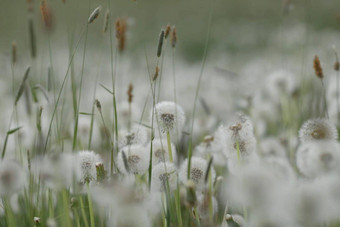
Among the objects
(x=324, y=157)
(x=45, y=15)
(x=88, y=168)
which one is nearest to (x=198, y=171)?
(x=88, y=168)

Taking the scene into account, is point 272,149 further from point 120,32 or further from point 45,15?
point 45,15

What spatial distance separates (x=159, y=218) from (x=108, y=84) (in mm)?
3793

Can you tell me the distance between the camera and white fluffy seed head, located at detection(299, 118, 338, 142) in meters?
1.47

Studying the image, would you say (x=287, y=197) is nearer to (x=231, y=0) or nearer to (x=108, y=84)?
(x=108, y=84)

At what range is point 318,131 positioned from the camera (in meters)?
1.47

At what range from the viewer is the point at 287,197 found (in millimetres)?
860

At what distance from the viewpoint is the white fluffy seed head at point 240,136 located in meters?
1.53

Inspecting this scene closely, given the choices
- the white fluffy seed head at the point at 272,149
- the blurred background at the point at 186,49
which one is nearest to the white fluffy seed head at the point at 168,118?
the blurred background at the point at 186,49

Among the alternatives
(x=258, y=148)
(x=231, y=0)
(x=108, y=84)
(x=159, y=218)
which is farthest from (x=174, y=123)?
(x=231, y=0)

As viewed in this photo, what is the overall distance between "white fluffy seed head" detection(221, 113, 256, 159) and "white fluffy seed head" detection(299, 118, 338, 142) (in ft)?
0.53

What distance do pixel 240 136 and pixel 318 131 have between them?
0.24 m

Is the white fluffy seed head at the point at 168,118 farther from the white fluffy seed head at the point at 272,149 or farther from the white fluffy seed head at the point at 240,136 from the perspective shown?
the white fluffy seed head at the point at 272,149

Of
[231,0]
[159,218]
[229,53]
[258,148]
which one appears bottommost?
[159,218]

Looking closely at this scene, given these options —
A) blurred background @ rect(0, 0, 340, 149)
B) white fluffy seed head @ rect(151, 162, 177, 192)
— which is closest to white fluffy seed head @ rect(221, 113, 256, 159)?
white fluffy seed head @ rect(151, 162, 177, 192)
